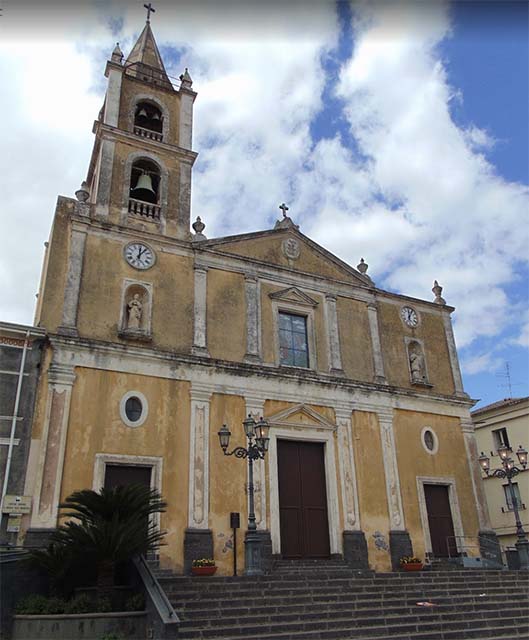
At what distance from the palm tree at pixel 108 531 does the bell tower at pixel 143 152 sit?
8825mm

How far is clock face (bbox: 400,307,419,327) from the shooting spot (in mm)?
21850

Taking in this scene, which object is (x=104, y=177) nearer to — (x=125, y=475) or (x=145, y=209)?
(x=145, y=209)

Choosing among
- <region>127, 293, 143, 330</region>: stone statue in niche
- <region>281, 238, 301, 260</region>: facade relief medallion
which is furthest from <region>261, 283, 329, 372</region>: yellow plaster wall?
<region>127, 293, 143, 330</region>: stone statue in niche

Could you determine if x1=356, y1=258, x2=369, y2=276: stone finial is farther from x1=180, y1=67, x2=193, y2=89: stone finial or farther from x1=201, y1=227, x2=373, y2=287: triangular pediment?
x1=180, y1=67, x2=193, y2=89: stone finial

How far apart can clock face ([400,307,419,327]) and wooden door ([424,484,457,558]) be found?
231 inches

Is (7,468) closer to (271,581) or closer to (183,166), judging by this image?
(271,581)

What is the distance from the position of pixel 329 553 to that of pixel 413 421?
17.8 ft

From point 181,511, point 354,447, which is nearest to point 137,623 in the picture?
point 181,511

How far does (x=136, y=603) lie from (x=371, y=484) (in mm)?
9279

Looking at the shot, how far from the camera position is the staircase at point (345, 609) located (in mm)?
10461

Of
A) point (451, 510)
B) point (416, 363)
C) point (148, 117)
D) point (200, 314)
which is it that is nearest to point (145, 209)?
point (200, 314)

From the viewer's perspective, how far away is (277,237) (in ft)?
66.8

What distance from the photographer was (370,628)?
10828mm

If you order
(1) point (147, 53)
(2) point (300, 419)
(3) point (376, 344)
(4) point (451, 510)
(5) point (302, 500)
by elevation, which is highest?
(1) point (147, 53)
